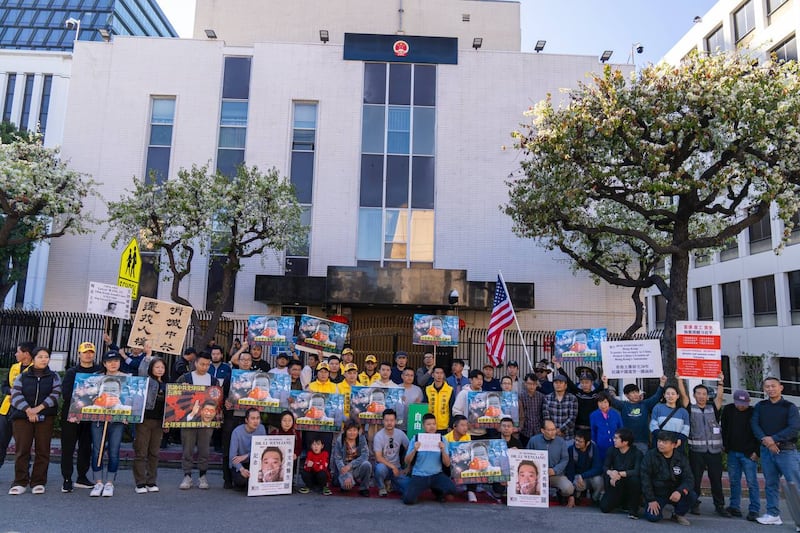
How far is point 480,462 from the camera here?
27.9 ft

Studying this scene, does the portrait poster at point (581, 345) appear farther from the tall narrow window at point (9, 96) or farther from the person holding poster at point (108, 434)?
the tall narrow window at point (9, 96)

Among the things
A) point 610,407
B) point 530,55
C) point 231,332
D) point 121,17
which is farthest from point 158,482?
point 121,17

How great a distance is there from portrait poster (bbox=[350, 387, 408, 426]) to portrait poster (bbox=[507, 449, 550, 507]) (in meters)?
2.02

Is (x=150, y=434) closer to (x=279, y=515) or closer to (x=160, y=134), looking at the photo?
(x=279, y=515)

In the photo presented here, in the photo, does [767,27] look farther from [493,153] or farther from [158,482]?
[158,482]

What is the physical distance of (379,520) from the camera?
24.8 ft

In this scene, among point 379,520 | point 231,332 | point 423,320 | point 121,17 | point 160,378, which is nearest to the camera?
point 379,520

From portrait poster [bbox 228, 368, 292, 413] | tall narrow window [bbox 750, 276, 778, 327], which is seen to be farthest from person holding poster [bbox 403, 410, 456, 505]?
tall narrow window [bbox 750, 276, 778, 327]

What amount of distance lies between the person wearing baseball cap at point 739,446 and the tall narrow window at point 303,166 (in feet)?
47.0

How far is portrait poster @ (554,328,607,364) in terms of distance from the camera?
38.6ft

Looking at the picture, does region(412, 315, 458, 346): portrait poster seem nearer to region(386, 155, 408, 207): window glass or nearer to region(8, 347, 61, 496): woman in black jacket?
region(8, 347, 61, 496): woman in black jacket

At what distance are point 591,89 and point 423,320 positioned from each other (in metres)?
6.56

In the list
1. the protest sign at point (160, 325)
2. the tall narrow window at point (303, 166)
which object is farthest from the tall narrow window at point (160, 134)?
the protest sign at point (160, 325)

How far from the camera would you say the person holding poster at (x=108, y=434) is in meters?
8.27
